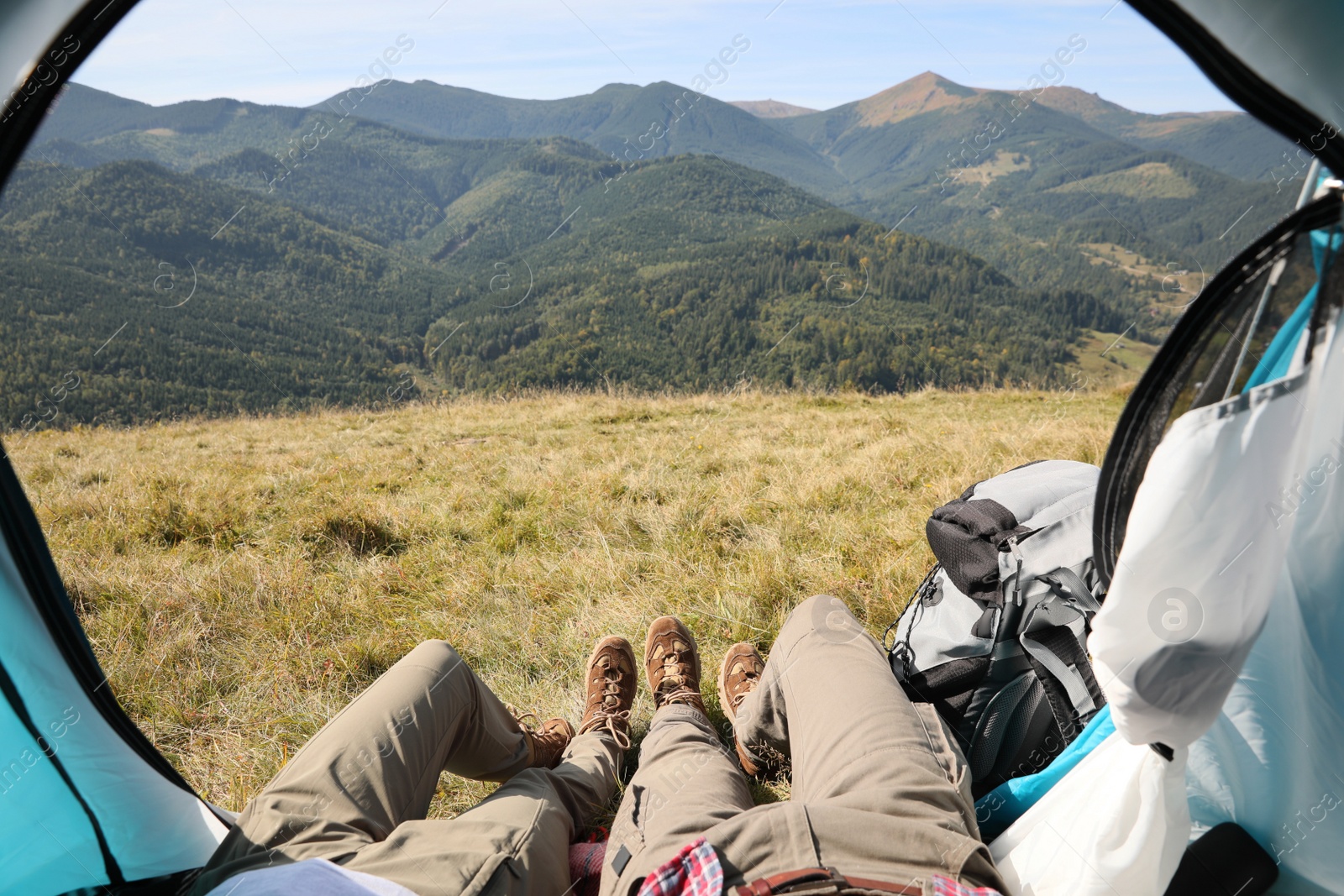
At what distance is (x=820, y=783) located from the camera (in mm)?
1528

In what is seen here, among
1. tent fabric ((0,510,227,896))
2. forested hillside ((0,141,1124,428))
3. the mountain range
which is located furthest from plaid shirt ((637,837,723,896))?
forested hillside ((0,141,1124,428))

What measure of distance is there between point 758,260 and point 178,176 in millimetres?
125501

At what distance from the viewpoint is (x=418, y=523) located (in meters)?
4.36

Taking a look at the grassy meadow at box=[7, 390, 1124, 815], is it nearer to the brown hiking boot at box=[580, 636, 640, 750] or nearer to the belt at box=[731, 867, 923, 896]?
the brown hiking boot at box=[580, 636, 640, 750]

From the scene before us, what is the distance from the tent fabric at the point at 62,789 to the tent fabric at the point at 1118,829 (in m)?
2.03

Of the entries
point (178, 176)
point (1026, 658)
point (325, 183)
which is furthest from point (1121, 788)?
point (325, 183)

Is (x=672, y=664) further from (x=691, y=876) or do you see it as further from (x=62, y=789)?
(x=62, y=789)

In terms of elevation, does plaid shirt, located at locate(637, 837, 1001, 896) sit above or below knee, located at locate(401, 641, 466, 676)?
below

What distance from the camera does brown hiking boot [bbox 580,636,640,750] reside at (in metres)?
2.36

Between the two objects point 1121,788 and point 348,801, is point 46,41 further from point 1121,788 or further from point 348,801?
point 1121,788

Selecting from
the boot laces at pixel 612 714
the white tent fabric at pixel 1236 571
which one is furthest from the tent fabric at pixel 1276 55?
the boot laces at pixel 612 714

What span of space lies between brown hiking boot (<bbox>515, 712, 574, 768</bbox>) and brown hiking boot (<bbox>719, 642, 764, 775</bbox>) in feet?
1.93

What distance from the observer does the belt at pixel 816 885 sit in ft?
3.64

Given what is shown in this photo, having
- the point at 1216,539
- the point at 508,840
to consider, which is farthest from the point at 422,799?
the point at 1216,539
